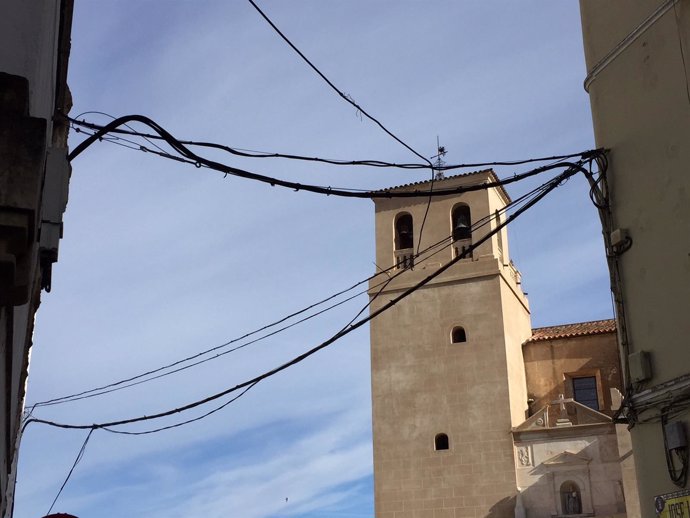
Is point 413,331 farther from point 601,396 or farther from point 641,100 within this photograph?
point 641,100

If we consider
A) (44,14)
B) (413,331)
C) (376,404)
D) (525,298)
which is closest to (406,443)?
(376,404)

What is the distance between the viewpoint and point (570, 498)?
76.8ft

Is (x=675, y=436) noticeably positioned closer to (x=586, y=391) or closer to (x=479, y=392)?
(x=479, y=392)

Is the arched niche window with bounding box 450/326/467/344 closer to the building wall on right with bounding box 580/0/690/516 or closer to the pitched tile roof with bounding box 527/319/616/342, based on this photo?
the pitched tile roof with bounding box 527/319/616/342

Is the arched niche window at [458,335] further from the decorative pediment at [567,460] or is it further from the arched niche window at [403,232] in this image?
the decorative pediment at [567,460]

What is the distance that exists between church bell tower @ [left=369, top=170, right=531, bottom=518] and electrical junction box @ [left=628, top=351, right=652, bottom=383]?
14.2 meters

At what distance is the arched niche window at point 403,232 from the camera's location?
1115 inches

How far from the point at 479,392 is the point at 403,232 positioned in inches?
240

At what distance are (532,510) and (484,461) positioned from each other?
1.77m

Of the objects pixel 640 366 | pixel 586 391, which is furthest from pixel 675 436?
pixel 586 391

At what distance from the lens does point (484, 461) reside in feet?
79.1

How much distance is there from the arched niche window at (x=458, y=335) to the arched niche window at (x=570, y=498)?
506cm

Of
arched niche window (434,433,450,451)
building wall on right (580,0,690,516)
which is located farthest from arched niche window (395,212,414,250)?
building wall on right (580,0,690,516)

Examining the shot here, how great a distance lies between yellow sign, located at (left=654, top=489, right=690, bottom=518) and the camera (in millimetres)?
7719
